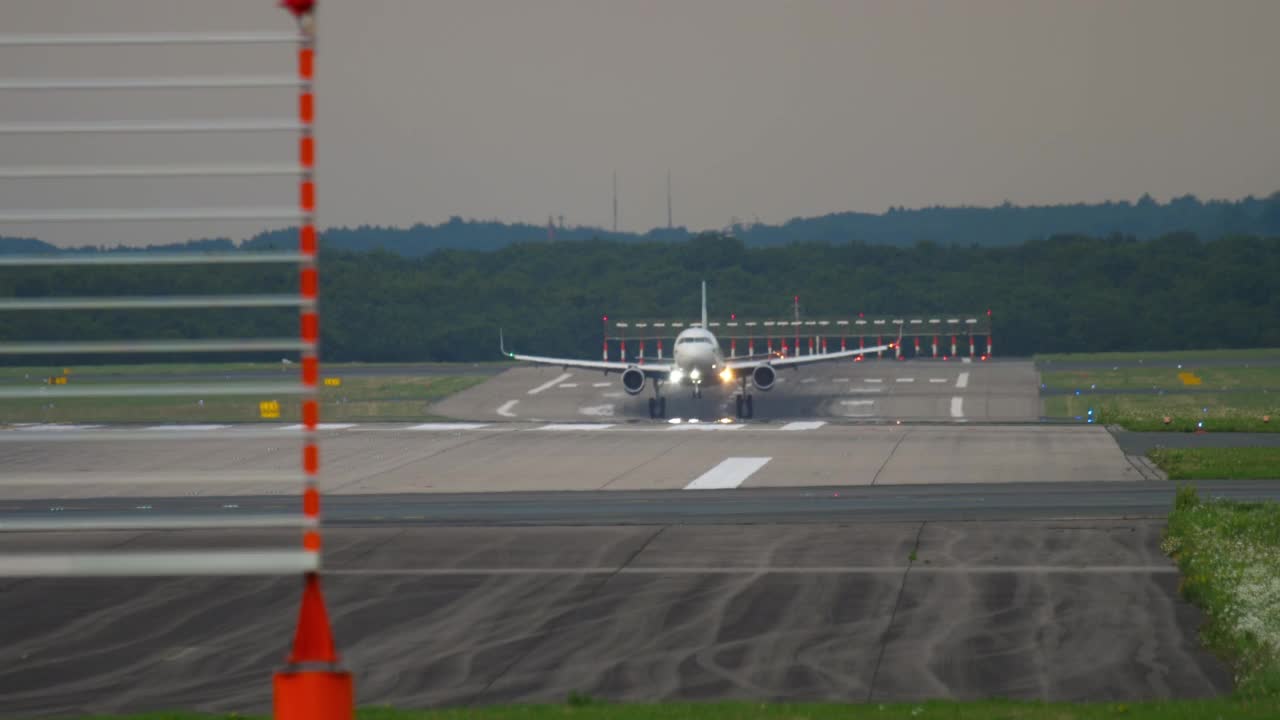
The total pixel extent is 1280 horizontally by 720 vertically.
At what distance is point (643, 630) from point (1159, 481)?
19.8 meters

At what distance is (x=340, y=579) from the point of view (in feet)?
67.0

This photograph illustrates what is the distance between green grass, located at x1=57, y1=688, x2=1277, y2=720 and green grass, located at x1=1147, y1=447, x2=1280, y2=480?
22.9 metres

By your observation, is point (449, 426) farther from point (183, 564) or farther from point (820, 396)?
point (183, 564)

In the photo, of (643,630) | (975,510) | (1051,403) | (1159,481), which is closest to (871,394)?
(1051,403)

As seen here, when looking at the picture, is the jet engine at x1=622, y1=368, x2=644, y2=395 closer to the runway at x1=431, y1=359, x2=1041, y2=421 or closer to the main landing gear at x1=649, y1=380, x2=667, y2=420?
the main landing gear at x1=649, y1=380, x2=667, y2=420

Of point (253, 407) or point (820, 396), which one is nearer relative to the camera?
point (820, 396)

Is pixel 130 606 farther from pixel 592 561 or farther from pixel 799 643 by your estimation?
pixel 799 643

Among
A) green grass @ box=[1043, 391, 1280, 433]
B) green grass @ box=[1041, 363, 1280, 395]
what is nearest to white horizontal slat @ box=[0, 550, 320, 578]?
green grass @ box=[1043, 391, 1280, 433]

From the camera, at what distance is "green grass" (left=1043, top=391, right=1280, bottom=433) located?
45312 mm

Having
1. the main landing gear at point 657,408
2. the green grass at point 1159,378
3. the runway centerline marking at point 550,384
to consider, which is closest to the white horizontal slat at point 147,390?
the main landing gear at point 657,408

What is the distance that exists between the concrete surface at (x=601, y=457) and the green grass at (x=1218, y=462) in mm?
1106

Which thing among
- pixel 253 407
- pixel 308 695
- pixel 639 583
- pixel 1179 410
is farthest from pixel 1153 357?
pixel 308 695

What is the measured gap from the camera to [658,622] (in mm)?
16594

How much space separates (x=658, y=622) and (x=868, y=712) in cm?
608
